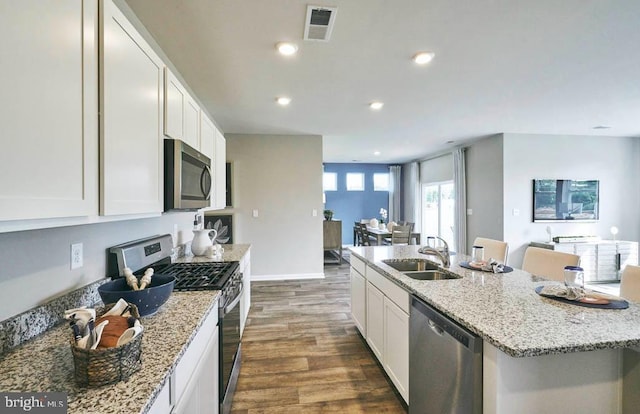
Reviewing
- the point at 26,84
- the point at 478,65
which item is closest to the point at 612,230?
the point at 478,65

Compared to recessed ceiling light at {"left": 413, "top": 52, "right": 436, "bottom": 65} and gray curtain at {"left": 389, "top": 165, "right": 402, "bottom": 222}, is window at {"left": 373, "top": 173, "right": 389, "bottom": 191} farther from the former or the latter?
recessed ceiling light at {"left": 413, "top": 52, "right": 436, "bottom": 65}

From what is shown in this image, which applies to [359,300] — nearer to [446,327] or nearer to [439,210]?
[446,327]

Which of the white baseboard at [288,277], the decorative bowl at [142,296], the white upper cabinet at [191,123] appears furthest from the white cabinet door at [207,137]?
the white baseboard at [288,277]

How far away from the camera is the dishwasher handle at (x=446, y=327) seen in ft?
4.05

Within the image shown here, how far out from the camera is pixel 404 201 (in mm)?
9438

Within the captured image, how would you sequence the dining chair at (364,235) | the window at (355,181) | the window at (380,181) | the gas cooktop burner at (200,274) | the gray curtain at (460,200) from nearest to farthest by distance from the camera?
1. the gas cooktop burner at (200,274)
2. the gray curtain at (460,200)
3. the dining chair at (364,235)
4. the window at (355,181)
5. the window at (380,181)

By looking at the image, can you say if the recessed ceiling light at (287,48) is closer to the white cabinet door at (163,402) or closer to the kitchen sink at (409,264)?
the kitchen sink at (409,264)

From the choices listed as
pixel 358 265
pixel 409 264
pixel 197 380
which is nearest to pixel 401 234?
pixel 358 265

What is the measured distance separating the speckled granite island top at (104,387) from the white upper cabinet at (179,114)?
3.43 ft

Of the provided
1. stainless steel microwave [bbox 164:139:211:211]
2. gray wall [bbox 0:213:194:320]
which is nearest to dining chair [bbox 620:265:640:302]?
stainless steel microwave [bbox 164:139:211:211]

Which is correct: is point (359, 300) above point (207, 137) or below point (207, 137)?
below

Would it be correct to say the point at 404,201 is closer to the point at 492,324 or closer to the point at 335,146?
the point at 335,146

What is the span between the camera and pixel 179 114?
188cm

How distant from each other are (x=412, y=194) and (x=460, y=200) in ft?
8.14
